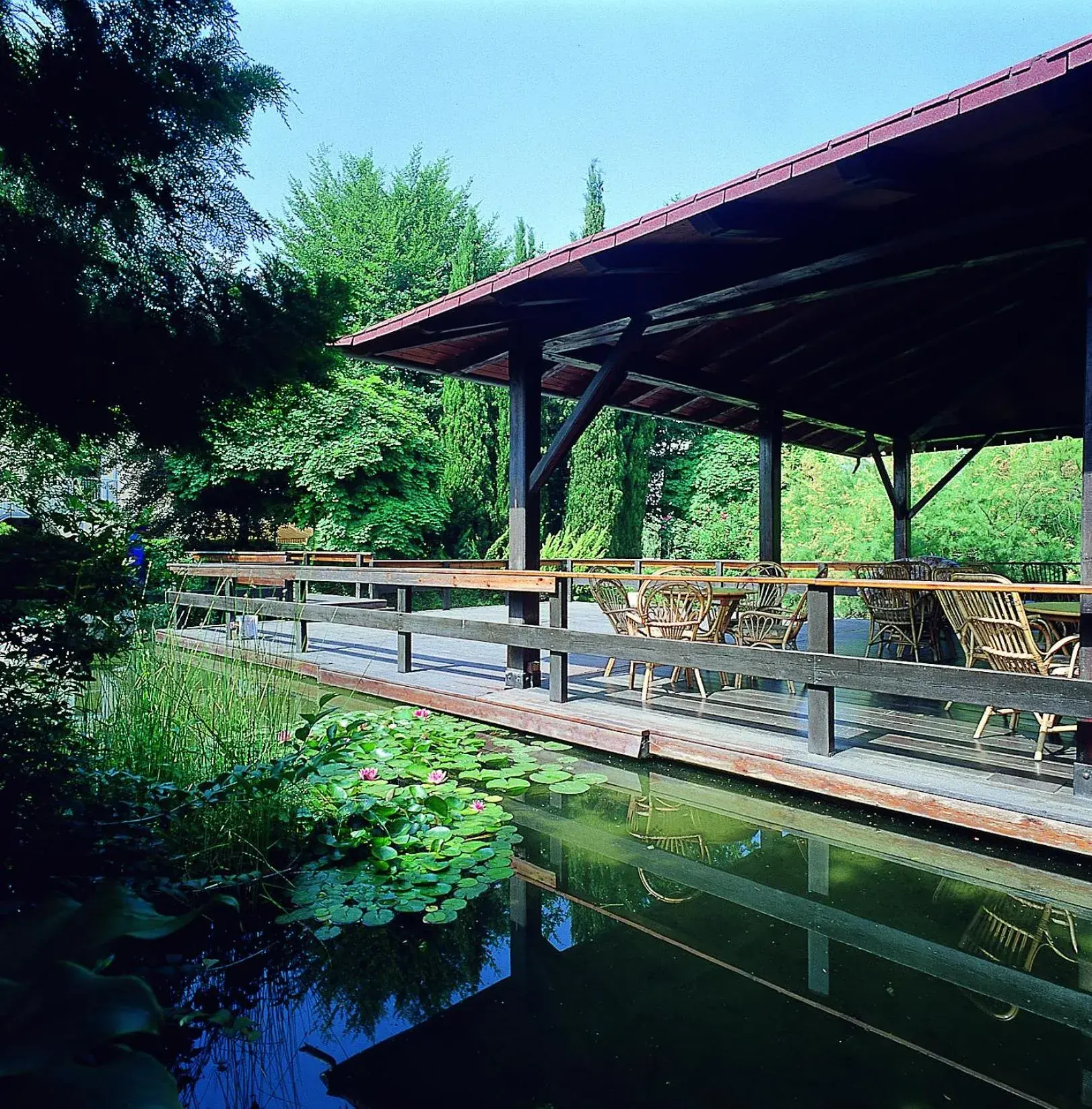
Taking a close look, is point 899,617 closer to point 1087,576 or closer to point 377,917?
point 1087,576

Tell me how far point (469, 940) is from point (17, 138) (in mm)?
2374

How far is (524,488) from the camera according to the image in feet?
17.9

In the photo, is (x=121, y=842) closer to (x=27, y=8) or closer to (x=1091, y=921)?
(x=27, y=8)

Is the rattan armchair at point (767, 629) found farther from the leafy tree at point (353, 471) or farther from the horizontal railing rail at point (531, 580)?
the leafy tree at point (353, 471)

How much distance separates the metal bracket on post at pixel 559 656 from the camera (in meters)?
4.99

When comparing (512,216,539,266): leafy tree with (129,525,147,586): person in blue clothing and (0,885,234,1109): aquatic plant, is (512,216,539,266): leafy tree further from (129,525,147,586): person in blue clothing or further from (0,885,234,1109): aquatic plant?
(0,885,234,1109): aquatic plant

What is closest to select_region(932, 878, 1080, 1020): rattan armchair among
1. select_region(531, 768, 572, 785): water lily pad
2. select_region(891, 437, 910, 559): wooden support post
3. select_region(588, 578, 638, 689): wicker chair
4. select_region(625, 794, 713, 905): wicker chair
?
select_region(625, 794, 713, 905): wicker chair

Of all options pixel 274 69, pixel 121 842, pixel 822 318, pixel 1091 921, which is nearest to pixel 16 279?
pixel 274 69

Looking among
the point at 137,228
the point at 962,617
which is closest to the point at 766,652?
the point at 962,617

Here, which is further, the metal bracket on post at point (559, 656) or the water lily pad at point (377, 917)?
the metal bracket on post at point (559, 656)

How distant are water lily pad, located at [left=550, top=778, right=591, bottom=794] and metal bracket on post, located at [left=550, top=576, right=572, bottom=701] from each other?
103 cm

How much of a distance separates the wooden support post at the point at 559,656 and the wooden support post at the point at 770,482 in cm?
285

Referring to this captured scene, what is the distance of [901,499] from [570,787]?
6578mm

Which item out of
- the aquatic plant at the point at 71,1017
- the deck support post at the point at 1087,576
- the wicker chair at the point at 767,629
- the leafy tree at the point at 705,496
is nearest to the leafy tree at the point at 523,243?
the leafy tree at the point at 705,496
